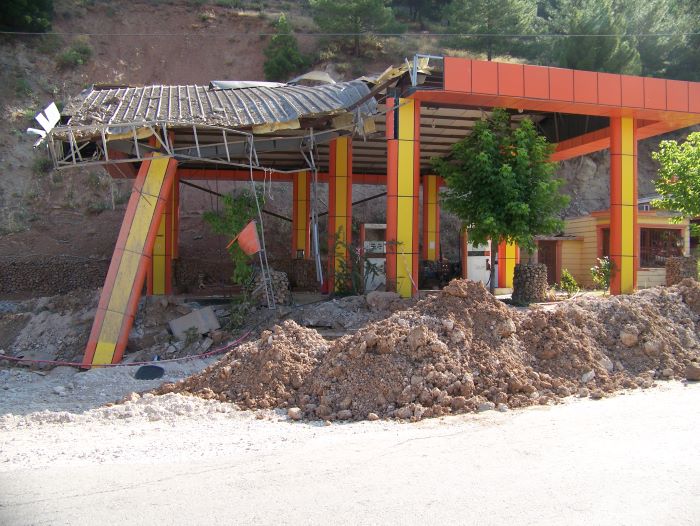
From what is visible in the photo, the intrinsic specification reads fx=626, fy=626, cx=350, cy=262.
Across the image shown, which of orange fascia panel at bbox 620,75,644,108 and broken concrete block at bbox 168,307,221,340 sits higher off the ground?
orange fascia panel at bbox 620,75,644,108

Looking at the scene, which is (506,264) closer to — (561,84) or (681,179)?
(681,179)

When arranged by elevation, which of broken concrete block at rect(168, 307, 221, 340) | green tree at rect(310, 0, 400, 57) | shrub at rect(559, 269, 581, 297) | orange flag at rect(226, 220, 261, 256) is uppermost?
green tree at rect(310, 0, 400, 57)

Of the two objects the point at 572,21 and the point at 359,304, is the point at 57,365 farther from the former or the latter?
the point at 572,21

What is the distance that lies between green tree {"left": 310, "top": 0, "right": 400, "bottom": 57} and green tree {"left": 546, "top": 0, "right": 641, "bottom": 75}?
12138mm

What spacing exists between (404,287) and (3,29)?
36.0 m

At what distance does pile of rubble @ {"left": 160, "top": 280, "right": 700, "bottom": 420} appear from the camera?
7156 mm

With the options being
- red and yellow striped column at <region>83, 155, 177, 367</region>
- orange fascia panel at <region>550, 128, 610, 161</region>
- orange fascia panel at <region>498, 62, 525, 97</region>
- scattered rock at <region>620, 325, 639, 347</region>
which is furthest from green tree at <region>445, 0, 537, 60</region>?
scattered rock at <region>620, 325, 639, 347</region>

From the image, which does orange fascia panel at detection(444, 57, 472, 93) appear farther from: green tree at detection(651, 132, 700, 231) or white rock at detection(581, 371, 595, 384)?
white rock at detection(581, 371, 595, 384)

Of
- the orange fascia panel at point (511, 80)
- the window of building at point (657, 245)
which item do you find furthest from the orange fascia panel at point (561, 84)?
the window of building at point (657, 245)

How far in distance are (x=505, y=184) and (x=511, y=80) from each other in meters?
2.10

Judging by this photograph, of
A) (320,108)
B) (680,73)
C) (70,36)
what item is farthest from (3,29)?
(680,73)

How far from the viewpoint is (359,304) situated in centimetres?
1195

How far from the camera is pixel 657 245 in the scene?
22672mm

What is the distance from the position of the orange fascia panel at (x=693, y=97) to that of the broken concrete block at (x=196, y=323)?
11.4 meters
